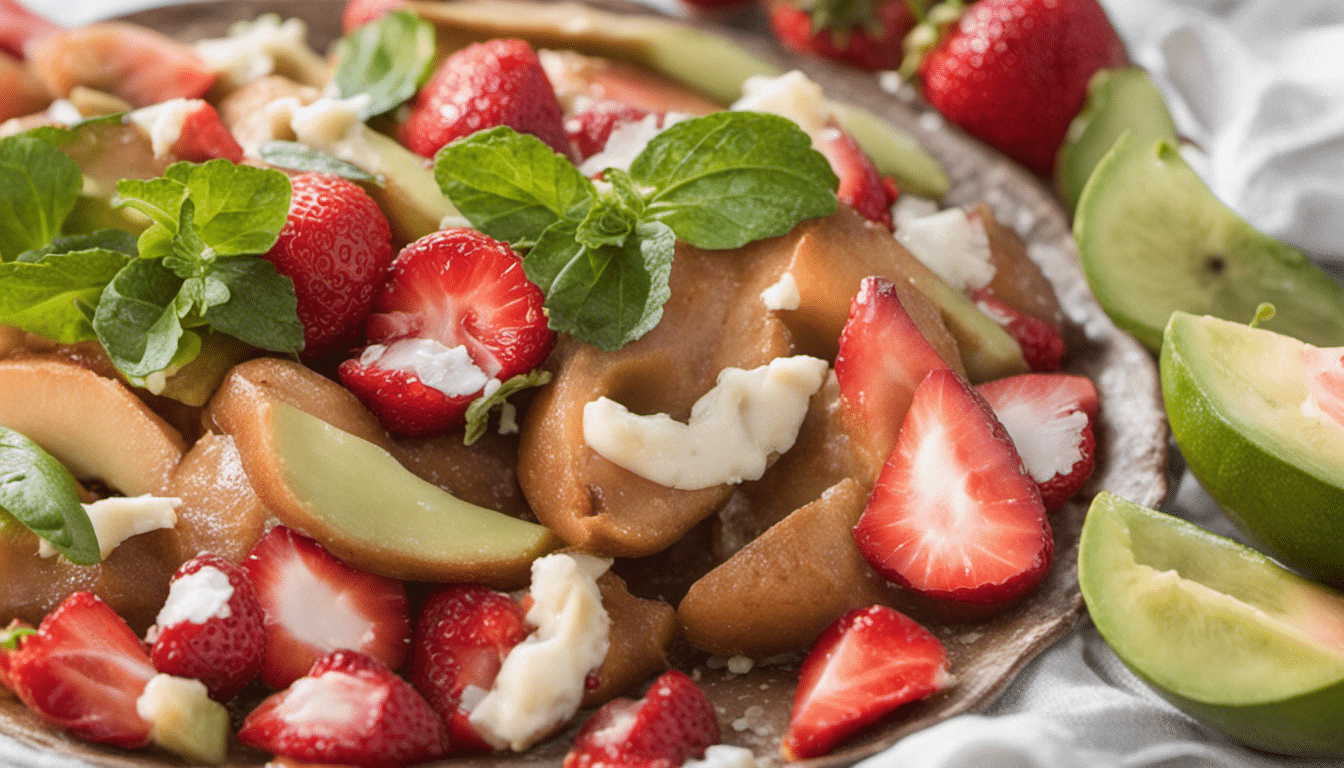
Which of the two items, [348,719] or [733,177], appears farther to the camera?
[733,177]

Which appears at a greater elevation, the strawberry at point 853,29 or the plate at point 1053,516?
the strawberry at point 853,29

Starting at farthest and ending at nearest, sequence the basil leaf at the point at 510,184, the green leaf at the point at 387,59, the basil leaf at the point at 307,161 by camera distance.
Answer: the green leaf at the point at 387,59, the basil leaf at the point at 307,161, the basil leaf at the point at 510,184

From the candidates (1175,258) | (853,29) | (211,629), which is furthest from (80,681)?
(853,29)

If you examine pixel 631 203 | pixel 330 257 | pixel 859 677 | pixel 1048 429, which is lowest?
pixel 859 677

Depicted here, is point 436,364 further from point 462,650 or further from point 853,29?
point 853,29

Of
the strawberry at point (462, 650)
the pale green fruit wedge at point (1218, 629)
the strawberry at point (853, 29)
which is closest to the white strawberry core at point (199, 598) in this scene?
the strawberry at point (462, 650)

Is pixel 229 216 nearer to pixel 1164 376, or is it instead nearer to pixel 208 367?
pixel 208 367

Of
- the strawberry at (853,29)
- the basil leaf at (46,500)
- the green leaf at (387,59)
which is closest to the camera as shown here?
the basil leaf at (46,500)

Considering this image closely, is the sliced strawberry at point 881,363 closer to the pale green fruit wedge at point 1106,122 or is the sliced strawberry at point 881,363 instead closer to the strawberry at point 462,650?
the strawberry at point 462,650

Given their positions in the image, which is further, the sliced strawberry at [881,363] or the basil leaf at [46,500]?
the sliced strawberry at [881,363]
